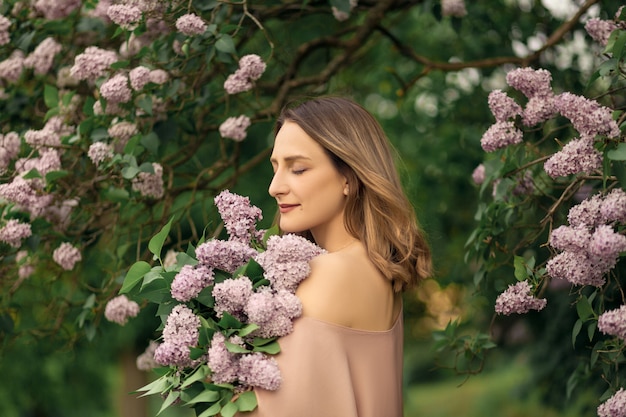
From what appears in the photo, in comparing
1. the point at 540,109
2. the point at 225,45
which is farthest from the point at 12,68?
the point at 540,109

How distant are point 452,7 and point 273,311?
10.2ft

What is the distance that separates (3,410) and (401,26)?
568cm

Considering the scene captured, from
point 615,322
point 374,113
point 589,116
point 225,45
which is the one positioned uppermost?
point 589,116

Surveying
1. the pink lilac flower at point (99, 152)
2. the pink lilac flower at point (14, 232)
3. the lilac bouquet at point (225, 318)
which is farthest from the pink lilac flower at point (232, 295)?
the pink lilac flower at point (14, 232)

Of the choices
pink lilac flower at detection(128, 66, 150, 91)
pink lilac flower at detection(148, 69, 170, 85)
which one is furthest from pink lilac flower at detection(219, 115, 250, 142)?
pink lilac flower at detection(128, 66, 150, 91)

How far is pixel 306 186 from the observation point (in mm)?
2961

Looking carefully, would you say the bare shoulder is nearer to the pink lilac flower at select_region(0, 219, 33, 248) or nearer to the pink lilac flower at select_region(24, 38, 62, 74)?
the pink lilac flower at select_region(0, 219, 33, 248)

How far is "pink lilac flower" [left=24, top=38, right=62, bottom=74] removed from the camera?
15.3 feet

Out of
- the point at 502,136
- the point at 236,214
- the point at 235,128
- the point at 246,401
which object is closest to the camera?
the point at 246,401

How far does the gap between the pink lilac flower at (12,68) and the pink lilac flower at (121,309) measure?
4.25 ft

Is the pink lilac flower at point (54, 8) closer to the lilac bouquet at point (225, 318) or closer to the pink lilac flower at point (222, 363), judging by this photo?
the lilac bouquet at point (225, 318)

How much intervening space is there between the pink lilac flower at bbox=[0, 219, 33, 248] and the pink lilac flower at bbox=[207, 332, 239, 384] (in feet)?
5.81

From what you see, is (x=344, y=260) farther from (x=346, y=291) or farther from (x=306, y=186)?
(x=306, y=186)

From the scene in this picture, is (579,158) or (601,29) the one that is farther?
(601,29)
